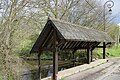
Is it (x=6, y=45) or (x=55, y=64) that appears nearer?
(x=6, y=45)

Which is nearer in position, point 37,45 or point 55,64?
point 55,64

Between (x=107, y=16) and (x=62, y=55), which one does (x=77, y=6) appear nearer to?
(x=62, y=55)

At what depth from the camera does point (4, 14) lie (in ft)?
40.0

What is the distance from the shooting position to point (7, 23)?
11.4m

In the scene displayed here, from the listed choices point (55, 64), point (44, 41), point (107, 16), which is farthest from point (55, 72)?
point (107, 16)

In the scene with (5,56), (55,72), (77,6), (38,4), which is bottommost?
(55,72)

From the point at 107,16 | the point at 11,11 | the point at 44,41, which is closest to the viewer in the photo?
the point at 44,41

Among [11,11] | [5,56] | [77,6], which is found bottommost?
[5,56]

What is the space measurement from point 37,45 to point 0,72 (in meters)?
3.77

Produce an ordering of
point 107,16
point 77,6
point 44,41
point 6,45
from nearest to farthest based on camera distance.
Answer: point 6,45
point 44,41
point 77,6
point 107,16

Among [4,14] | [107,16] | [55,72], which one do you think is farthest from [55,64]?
[107,16]

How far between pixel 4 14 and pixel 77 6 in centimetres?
1521

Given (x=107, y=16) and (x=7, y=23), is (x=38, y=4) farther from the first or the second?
→ (x=107, y=16)

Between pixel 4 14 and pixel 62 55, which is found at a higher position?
pixel 4 14
